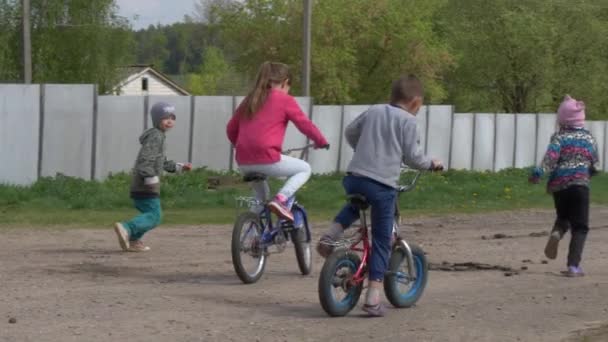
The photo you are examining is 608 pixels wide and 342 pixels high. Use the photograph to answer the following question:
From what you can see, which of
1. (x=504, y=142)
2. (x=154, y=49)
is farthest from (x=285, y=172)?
(x=154, y=49)

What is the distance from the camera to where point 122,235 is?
12500mm

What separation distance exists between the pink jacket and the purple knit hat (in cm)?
244

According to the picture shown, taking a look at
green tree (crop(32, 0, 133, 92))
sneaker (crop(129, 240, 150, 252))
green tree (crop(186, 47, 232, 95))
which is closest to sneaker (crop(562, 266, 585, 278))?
sneaker (crop(129, 240, 150, 252))

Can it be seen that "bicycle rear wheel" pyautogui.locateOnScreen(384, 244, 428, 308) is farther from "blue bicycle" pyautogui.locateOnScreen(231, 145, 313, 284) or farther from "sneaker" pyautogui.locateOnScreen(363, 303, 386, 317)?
"blue bicycle" pyautogui.locateOnScreen(231, 145, 313, 284)

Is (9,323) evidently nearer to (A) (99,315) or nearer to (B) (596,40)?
(A) (99,315)

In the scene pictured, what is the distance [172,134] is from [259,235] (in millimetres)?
17758

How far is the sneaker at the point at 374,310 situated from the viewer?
888cm

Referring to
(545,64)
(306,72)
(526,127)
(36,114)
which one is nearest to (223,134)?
(306,72)

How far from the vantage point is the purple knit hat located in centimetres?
1156

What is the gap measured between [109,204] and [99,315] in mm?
10403

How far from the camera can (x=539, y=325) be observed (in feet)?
29.0

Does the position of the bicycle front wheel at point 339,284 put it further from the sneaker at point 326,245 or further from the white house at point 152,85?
the white house at point 152,85

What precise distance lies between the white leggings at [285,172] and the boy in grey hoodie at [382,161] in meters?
1.62

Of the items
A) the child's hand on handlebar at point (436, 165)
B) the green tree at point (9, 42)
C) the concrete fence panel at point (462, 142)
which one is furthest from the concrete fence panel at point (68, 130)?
the green tree at point (9, 42)
